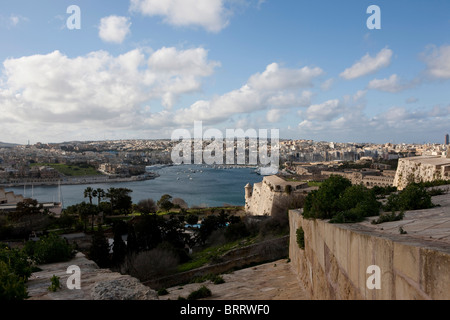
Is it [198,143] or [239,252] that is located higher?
[198,143]

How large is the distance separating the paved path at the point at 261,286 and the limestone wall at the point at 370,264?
0.85 meters

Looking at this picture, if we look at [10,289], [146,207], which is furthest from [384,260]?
[146,207]

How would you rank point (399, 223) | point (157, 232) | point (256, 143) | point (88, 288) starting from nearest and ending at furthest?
1. point (88, 288)
2. point (399, 223)
3. point (157, 232)
4. point (256, 143)

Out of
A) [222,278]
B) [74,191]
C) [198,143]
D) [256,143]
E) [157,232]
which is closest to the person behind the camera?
[222,278]

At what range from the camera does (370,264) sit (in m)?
2.63

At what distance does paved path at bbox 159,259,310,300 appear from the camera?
5.61 m

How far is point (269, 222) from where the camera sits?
15164mm

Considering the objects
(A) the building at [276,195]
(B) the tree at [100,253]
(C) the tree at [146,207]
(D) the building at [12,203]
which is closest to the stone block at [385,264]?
(B) the tree at [100,253]

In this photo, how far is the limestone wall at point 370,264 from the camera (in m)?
1.90

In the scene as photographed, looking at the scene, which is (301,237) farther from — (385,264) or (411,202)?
(385,264)

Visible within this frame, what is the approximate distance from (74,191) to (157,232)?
152ft
